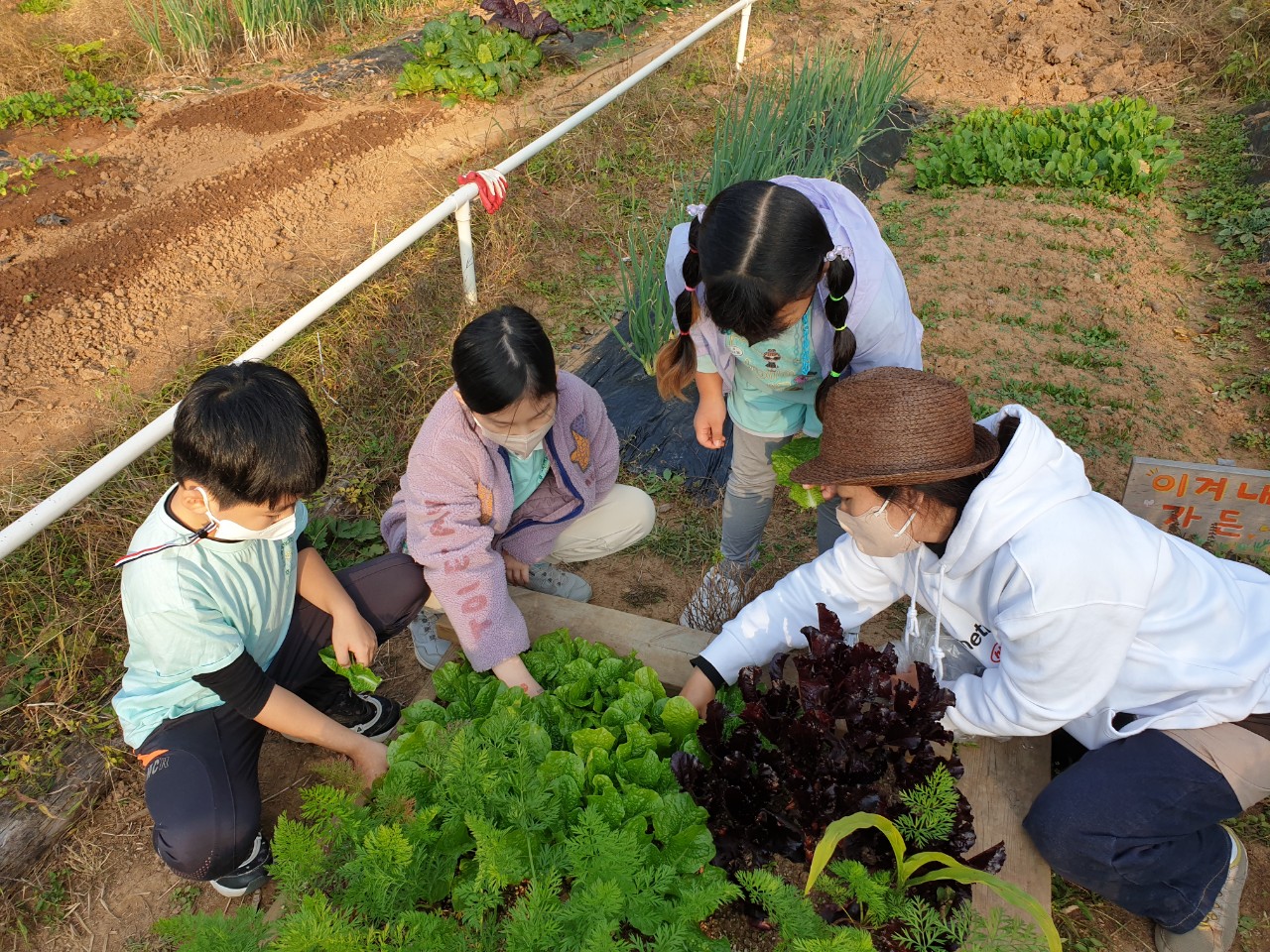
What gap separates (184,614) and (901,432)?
56.8 inches

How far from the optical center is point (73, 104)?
5176mm

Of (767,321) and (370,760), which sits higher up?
(767,321)

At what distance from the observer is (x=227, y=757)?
1874mm

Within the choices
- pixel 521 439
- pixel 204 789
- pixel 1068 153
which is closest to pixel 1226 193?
pixel 1068 153

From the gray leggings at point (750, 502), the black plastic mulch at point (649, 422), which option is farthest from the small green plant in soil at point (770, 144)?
the gray leggings at point (750, 502)

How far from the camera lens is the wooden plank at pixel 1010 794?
1.61 metres

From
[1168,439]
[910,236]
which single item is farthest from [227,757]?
[910,236]

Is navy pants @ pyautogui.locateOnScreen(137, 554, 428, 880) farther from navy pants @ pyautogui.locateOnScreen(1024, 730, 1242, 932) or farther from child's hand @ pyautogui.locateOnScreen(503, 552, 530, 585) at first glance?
navy pants @ pyautogui.locateOnScreen(1024, 730, 1242, 932)

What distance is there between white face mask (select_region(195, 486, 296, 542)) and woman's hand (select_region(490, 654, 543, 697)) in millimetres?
545

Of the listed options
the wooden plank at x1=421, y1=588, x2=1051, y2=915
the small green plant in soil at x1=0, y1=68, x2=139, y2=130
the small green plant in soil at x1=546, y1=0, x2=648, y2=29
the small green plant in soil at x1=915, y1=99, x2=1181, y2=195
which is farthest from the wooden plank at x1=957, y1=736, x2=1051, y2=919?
the small green plant in soil at x1=546, y1=0, x2=648, y2=29

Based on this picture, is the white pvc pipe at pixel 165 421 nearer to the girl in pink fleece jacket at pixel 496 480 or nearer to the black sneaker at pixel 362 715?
the girl in pink fleece jacket at pixel 496 480

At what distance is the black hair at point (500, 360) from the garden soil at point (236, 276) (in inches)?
45.6

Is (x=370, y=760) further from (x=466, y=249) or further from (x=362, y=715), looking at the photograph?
(x=466, y=249)

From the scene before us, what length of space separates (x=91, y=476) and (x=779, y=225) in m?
1.75
